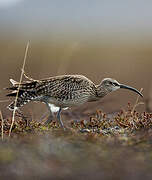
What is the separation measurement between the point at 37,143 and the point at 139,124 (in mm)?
2630

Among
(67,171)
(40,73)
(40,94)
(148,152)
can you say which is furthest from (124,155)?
(40,73)

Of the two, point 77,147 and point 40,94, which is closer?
point 77,147

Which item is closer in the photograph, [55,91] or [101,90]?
[55,91]

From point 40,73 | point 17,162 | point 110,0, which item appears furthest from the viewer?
point 110,0

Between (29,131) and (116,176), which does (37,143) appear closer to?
(116,176)

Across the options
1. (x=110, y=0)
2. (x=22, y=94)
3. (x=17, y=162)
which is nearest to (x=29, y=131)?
(x=22, y=94)

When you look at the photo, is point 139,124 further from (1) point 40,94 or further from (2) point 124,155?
(2) point 124,155

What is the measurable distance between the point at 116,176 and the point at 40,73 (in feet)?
51.2

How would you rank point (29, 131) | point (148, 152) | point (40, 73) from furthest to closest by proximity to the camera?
point (40, 73) → point (29, 131) → point (148, 152)

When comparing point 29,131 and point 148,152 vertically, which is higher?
point 148,152

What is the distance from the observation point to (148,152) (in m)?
5.70

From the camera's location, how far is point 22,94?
865 centimetres

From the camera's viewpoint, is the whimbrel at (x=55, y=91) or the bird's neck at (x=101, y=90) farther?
the bird's neck at (x=101, y=90)

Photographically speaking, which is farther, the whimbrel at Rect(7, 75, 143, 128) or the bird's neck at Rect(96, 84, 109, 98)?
the bird's neck at Rect(96, 84, 109, 98)
